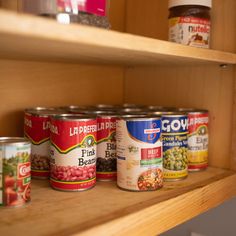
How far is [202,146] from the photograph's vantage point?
0.96m

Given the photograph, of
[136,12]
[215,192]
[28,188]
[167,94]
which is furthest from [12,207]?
[136,12]

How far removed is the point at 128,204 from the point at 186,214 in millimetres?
140

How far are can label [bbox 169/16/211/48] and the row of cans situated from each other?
17cm

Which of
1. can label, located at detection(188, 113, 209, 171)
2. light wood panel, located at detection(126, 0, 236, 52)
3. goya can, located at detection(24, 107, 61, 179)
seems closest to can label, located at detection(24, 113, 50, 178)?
goya can, located at detection(24, 107, 61, 179)

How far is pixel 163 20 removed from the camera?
42.4 inches

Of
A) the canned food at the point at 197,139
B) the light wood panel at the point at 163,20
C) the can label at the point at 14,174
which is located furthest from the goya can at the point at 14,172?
the light wood panel at the point at 163,20

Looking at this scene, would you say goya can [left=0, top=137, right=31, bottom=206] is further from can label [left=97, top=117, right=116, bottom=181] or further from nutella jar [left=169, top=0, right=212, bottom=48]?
nutella jar [left=169, top=0, right=212, bottom=48]

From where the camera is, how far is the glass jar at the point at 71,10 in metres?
0.67

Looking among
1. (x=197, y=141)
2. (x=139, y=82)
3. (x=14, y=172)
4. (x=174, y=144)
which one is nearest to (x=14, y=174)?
(x=14, y=172)

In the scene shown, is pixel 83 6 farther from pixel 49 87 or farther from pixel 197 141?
pixel 197 141

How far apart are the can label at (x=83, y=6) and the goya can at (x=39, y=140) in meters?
0.25

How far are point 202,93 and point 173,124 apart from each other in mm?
210

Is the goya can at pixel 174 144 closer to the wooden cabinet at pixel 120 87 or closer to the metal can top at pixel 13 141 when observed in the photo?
the wooden cabinet at pixel 120 87

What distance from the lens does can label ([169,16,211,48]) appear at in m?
0.87
